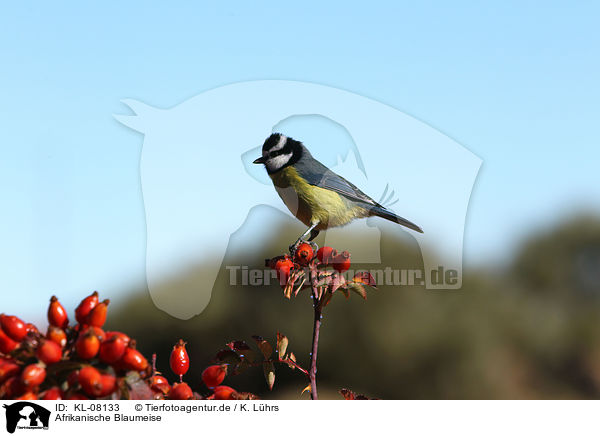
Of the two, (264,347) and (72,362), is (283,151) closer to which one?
(264,347)

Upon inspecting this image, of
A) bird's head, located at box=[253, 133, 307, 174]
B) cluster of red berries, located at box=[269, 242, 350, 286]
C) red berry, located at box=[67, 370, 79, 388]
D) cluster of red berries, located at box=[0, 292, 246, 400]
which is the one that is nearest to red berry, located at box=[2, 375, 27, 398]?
cluster of red berries, located at box=[0, 292, 246, 400]

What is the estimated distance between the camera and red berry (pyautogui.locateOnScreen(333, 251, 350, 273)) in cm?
212

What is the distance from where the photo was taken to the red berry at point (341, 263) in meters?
2.12

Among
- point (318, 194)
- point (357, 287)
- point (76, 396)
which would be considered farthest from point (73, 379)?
point (318, 194)

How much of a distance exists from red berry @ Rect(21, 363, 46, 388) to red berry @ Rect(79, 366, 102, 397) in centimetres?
10

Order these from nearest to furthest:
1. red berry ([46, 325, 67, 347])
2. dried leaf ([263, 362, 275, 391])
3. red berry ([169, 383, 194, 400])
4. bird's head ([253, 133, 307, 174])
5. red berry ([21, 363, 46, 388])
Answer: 1. red berry ([21, 363, 46, 388])
2. red berry ([46, 325, 67, 347])
3. red berry ([169, 383, 194, 400])
4. dried leaf ([263, 362, 275, 391])
5. bird's head ([253, 133, 307, 174])

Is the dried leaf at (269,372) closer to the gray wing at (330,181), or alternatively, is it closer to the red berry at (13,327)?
the red berry at (13,327)

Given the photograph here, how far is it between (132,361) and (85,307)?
0.86 feet

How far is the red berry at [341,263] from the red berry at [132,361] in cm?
76

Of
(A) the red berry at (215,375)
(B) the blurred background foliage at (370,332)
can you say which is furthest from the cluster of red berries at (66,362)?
(B) the blurred background foliage at (370,332)

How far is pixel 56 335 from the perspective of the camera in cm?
170
